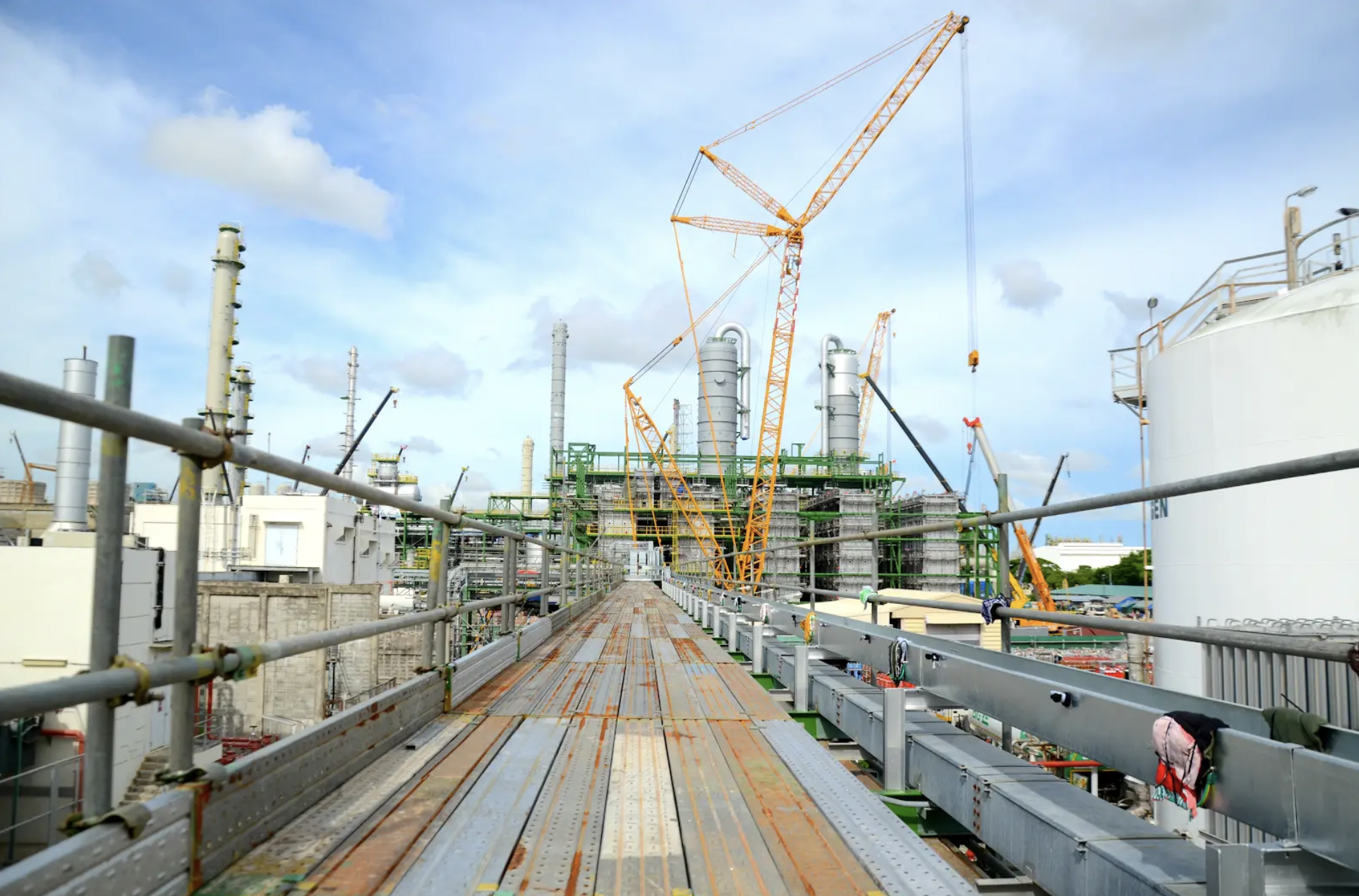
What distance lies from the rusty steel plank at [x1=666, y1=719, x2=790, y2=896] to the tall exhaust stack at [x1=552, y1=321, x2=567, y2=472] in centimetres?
6694

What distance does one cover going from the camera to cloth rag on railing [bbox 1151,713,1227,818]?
2.10 m

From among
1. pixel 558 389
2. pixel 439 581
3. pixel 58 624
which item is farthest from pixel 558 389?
pixel 439 581

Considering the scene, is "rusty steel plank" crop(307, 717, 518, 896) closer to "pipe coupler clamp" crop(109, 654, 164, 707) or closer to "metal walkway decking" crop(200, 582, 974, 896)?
"metal walkway decking" crop(200, 582, 974, 896)

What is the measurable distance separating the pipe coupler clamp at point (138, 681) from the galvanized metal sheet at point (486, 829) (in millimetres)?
925

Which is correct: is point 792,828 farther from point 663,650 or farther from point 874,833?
point 663,650

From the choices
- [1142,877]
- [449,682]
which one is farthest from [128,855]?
[449,682]

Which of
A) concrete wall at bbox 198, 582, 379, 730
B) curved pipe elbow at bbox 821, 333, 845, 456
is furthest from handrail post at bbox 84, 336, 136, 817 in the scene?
curved pipe elbow at bbox 821, 333, 845, 456

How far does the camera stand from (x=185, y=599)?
7.44 feet

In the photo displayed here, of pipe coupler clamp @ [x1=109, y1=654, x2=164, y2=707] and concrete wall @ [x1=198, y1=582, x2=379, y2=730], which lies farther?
concrete wall @ [x1=198, y1=582, x2=379, y2=730]

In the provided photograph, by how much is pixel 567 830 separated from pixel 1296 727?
222cm

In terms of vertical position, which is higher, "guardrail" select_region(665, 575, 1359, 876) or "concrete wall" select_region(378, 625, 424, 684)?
"guardrail" select_region(665, 575, 1359, 876)

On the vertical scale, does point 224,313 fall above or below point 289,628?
above

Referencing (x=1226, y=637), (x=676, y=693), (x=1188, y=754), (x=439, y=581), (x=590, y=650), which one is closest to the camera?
(x=1188, y=754)

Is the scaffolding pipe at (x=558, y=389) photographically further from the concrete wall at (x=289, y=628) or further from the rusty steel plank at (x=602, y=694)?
the rusty steel plank at (x=602, y=694)
